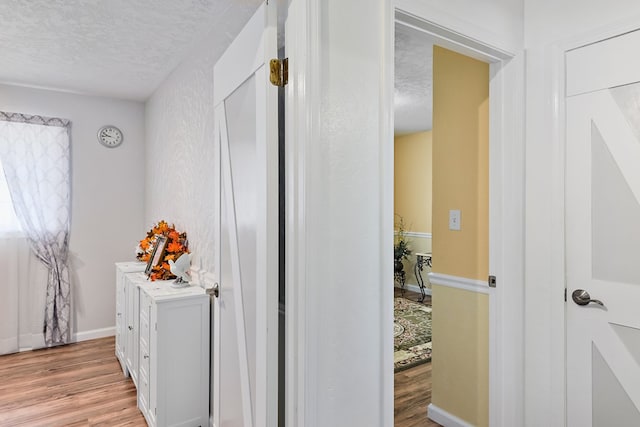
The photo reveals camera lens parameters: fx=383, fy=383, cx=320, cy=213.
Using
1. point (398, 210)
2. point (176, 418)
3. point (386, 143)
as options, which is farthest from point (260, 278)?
point (398, 210)

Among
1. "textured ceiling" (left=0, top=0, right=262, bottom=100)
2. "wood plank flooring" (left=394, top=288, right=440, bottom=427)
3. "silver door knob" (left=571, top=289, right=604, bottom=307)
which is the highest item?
"textured ceiling" (left=0, top=0, right=262, bottom=100)

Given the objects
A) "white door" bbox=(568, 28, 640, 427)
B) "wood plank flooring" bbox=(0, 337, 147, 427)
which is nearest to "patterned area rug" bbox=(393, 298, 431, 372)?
"white door" bbox=(568, 28, 640, 427)

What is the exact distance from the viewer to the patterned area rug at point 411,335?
3.27m

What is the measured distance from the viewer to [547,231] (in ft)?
5.75

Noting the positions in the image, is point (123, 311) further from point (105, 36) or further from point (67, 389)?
point (105, 36)

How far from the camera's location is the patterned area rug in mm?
3271

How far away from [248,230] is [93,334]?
3546 mm

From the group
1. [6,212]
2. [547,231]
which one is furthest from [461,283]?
[6,212]

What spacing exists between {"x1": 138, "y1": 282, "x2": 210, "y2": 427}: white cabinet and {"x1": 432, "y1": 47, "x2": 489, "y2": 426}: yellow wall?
144cm

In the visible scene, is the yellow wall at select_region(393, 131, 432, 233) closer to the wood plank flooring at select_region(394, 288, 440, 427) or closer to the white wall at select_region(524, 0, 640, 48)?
the wood plank flooring at select_region(394, 288, 440, 427)

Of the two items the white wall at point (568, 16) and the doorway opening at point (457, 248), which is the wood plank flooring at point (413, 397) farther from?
the white wall at point (568, 16)

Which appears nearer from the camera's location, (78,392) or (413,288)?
(78,392)

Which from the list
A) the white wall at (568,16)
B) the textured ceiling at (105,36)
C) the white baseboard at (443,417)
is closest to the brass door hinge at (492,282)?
the white baseboard at (443,417)

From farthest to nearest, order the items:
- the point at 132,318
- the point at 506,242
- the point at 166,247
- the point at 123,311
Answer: the point at 123,311 < the point at 166,247 < the point at 132,318 < the point at 506,242
